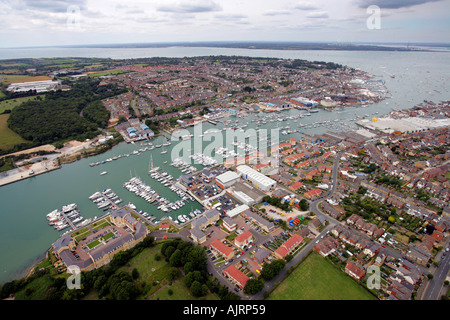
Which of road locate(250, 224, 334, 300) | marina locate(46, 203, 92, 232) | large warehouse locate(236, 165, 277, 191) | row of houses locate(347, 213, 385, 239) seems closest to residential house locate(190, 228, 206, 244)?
road locate(250, 224, 334, 300)

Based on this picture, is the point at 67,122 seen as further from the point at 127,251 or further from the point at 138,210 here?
the point at 127,251

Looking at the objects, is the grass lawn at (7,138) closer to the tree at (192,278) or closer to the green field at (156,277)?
the green field at (156,277)

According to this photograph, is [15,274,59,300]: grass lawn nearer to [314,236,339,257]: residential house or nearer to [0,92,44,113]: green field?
[314,236,339,257]: residential house

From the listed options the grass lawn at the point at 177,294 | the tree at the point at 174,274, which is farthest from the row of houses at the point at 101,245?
the grass lawn at the point at 177,294

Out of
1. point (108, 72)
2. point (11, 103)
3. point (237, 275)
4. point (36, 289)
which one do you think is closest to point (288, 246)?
point (237, 275)

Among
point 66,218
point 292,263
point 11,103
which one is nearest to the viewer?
point 292,263

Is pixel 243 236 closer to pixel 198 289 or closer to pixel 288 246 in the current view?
pixel 288 246
